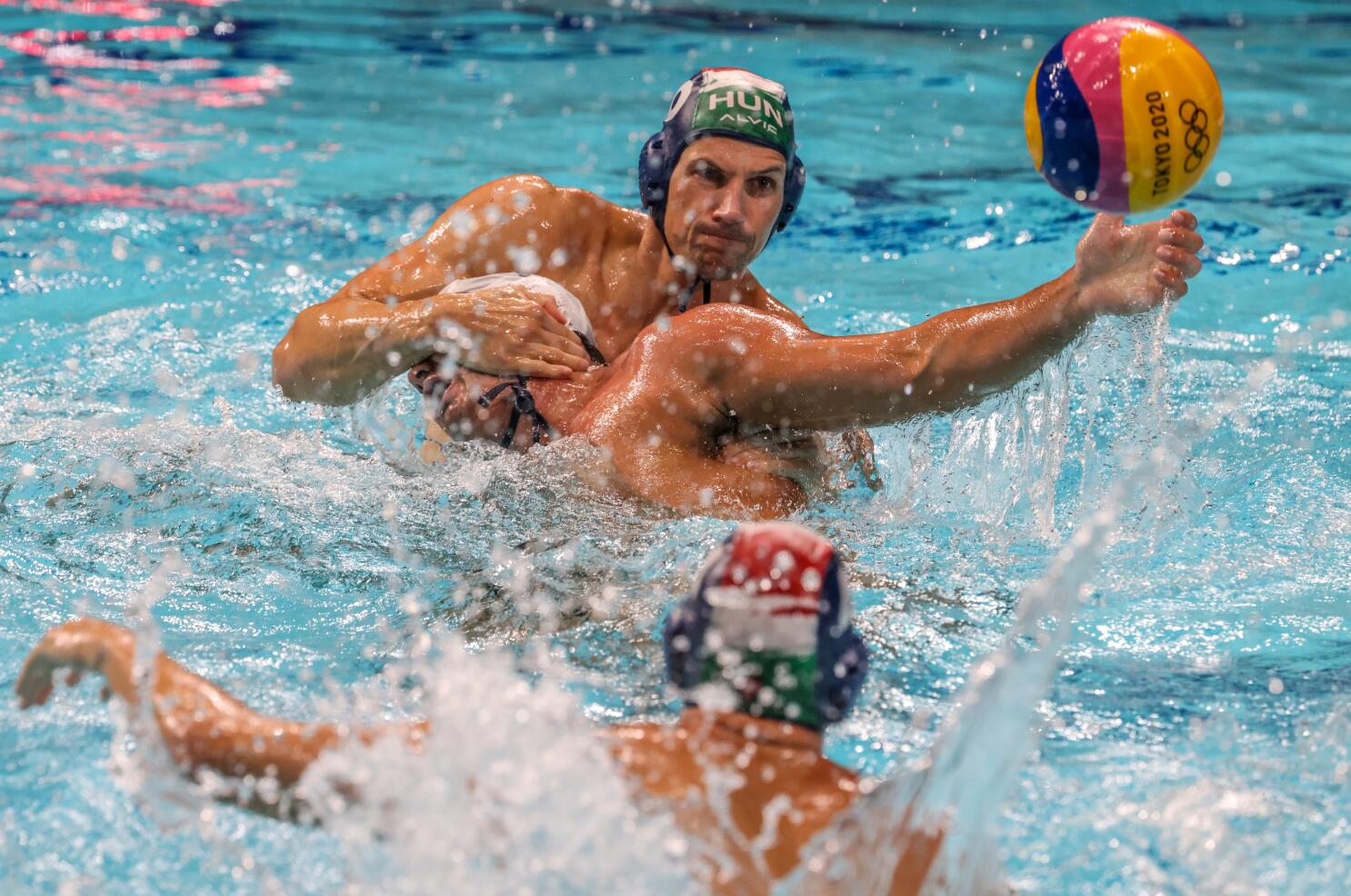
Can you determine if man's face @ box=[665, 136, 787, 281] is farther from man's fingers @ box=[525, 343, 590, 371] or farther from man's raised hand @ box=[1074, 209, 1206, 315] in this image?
man's raised hand @ box=[1074, 209, 1206, 315]

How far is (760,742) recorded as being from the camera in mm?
1599

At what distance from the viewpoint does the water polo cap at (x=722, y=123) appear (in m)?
3.32

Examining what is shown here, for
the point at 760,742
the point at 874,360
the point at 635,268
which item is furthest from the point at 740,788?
the point at 635,268

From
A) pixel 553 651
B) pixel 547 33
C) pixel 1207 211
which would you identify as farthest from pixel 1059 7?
pixel 553 651

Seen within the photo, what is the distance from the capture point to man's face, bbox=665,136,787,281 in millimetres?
3328

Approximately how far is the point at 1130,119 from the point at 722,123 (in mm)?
1052

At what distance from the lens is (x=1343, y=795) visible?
222cm

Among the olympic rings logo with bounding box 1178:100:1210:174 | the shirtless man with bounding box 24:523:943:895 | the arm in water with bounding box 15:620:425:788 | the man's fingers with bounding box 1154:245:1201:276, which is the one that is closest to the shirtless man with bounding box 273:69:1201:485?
the man's fingers with bounding box 1154:245:1201:276

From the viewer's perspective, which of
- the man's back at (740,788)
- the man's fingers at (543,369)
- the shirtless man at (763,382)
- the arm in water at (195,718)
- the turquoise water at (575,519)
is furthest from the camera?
the man's fingers at (543,369)

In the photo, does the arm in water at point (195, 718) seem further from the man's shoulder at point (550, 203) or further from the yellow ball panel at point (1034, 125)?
the man's shoulder at point (550, 203)

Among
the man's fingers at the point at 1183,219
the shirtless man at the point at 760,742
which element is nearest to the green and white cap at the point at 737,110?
the man's fingers at the point at 1183,219

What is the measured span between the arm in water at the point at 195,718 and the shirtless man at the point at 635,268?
1312 millimetres

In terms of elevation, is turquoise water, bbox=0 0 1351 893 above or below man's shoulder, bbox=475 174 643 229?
below

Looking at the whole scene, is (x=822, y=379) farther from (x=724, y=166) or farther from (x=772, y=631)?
(x=772, y=631)
